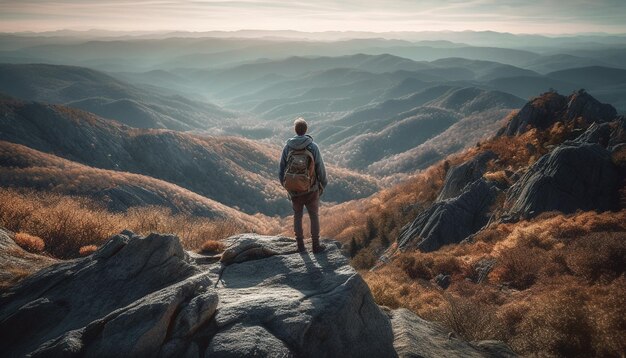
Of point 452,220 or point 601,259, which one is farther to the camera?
point 452,220

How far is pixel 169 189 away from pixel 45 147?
48.0m

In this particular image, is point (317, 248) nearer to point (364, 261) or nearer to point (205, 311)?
point (205, 311)

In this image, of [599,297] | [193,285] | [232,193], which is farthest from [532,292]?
[232,193]

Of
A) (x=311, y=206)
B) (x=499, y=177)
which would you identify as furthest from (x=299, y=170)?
(x=499, y=177)

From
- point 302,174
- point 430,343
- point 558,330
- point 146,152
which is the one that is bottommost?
point 146,152

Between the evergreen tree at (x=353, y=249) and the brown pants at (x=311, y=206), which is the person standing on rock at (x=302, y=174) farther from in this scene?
the evergreen tree at (x=353, y=249)

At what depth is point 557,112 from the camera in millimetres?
31922

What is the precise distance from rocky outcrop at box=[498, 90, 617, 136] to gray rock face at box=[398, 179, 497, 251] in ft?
44.9

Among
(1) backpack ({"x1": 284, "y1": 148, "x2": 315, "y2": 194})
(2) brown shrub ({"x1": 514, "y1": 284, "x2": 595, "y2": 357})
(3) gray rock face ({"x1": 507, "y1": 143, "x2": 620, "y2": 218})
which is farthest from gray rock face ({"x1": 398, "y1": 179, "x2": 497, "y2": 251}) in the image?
(1) backpack ({"x1": 284, "y1": 148, "x2": 315, "y2": 194})

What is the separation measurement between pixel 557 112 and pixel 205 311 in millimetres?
35101

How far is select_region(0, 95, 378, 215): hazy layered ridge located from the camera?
305 ft

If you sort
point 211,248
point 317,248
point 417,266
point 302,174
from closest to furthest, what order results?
1. point 302,174
2. point 317,248
3. point 211,248
4. point 417,266

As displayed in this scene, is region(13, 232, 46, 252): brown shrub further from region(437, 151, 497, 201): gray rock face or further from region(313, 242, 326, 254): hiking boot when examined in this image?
region(437, 151, 497, 201): gray rock face

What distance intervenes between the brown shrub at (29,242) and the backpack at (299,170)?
8481 millimetres
